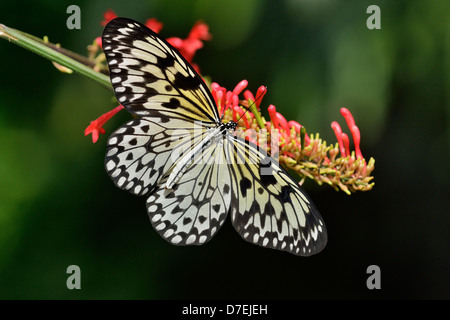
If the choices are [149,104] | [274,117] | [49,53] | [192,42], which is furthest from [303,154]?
[192,42]

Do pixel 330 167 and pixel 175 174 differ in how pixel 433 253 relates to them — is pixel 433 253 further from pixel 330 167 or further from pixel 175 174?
pixel 175 174

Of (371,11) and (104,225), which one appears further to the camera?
(104,225)

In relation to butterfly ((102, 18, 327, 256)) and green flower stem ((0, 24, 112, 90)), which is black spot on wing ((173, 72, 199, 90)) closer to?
butterfly ((102, 18, 327, 256))

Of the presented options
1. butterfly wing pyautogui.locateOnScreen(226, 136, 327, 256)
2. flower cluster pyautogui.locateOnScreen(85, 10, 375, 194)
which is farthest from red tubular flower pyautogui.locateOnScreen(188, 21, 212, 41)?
butterfly wing pyautogui.locateOnScreen(226, 136, 327, 256)

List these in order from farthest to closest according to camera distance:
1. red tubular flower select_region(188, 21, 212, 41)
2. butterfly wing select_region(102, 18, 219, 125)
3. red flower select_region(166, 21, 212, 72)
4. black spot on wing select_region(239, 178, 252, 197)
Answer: red tubular flower select_region(188, 21, 212, 41) < red flower select_region(166, 21, 212, 72) < black spot on wing select_region(239, 178, 252, 197) < butterfly wing select_region(102, 18, 219, 125)

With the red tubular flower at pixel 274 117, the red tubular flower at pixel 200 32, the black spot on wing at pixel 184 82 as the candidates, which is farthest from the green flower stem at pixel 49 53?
the red tubular flower at pixel 200 32

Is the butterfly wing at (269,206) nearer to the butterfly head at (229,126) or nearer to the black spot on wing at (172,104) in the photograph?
the butterfly head at (229,126)

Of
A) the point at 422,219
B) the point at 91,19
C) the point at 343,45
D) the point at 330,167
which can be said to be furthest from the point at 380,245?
the point at 91,19

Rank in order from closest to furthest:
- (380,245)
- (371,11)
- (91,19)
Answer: (371,11) → (91,19) → (380,245)
